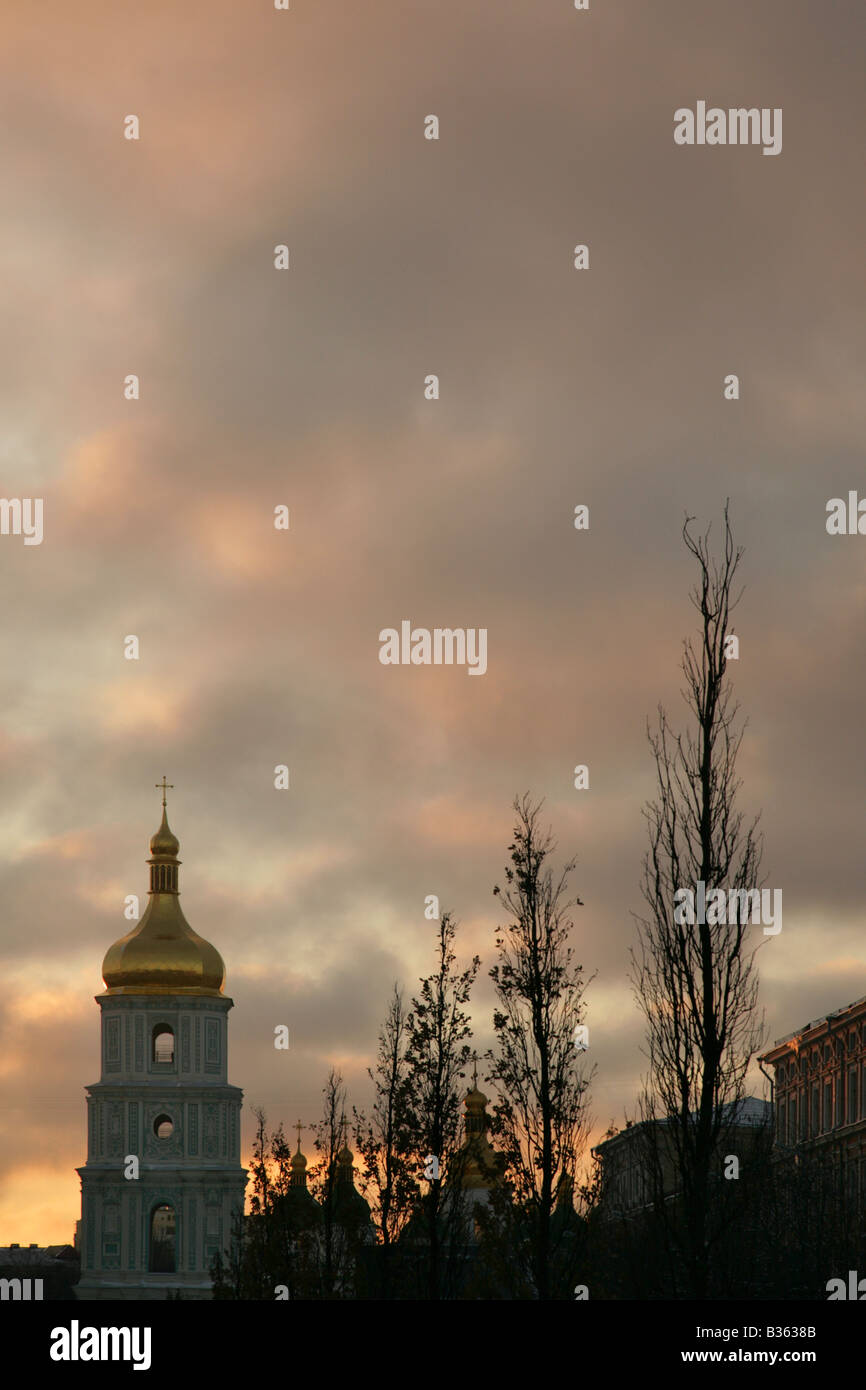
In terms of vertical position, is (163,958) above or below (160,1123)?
above

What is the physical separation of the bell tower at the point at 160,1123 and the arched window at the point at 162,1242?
48 mm

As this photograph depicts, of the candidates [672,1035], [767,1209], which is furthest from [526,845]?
[767,1209]

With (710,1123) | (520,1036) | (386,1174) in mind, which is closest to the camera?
(710,1123)

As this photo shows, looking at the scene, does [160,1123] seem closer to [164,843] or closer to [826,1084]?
[164,843]

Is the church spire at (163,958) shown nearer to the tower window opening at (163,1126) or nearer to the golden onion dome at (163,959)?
the golden onion dome at (163,959)

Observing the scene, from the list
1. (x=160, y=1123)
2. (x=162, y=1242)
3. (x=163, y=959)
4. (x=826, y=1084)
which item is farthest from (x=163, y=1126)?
(x=826, y=1084)

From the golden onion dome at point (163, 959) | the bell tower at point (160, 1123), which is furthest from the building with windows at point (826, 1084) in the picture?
the golden onion dome at point (163, 959)

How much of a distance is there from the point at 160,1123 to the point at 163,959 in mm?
7957

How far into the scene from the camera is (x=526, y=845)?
33625mm

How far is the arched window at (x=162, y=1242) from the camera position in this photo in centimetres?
10219

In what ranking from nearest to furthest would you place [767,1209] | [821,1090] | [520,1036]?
1. [520,1036]
2. [767,1209]
3. [821,1090]

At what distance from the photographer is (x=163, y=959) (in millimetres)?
106938
